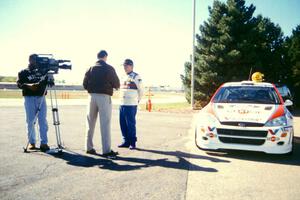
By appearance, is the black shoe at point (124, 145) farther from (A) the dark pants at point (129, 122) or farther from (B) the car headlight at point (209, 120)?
(B) the car headlight at point (209, 120)

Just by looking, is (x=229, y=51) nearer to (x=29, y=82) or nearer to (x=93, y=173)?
(x=29, y=82)

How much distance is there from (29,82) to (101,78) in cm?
166

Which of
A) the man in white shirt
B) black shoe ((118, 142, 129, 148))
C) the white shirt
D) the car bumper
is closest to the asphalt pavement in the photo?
black shoe ((118, 142, 129, 148))

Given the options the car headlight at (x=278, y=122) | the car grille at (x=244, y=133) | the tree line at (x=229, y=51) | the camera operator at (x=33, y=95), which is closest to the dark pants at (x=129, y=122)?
the camera operator at (x=33, y=95)

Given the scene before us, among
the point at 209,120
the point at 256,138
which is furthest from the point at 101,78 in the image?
the point at 256,138

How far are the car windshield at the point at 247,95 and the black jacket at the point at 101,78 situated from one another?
108 inches

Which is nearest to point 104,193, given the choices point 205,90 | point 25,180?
point 25,180

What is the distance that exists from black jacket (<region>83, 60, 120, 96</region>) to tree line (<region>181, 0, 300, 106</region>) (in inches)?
502

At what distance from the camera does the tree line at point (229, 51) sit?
56.9 ft

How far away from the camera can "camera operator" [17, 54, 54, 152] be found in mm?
5684

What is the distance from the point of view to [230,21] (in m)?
17.7

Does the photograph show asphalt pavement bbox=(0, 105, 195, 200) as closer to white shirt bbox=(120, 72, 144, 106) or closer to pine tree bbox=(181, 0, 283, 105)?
white shirt bbox=(120, 72, 144, 106)

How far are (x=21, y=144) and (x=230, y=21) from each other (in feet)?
50.8

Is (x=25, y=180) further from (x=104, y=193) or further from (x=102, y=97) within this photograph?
(x=102, y=97)
